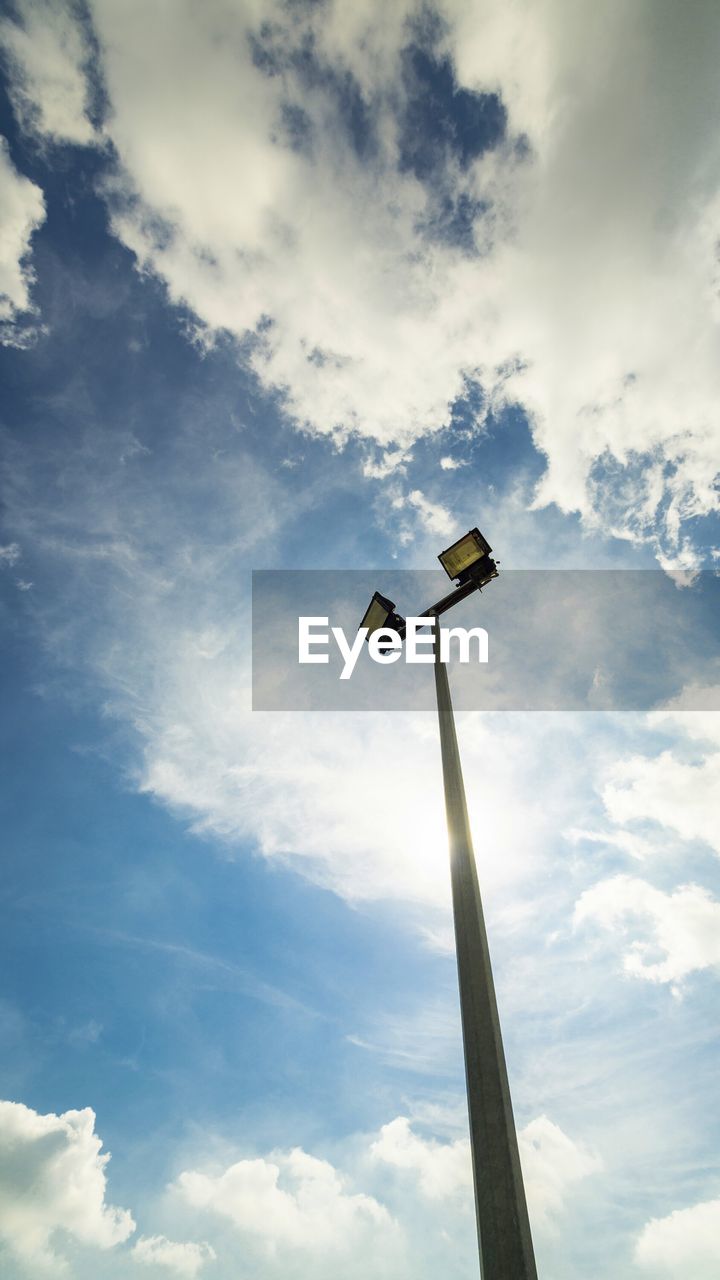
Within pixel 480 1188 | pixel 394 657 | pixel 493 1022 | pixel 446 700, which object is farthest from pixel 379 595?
pixel 480 1188

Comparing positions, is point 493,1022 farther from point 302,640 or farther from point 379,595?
point 302,640

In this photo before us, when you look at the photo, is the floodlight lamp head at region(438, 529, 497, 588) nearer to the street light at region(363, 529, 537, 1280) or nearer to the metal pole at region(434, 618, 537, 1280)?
the street light at region(363, 529, 537, 1280)

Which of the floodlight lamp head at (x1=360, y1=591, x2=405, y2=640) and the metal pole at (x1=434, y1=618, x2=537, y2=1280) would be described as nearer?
the metal pole at (x1=434, y1=618, x2=537, y2=1280)

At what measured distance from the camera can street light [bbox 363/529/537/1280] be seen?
3105 millimetres

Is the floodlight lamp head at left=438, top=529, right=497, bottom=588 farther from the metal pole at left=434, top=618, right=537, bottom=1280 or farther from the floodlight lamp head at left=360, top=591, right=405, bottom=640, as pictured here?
the metal pole at left=434, top=618, right=537, bottom=1280

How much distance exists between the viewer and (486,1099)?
3.52m

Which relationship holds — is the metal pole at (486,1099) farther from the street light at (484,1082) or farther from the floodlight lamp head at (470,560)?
the floodlight lamp head at (470,560)

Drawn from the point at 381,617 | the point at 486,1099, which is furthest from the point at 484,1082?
the point at 381,617

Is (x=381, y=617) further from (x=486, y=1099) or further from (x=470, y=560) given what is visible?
(x=486, y=1099)

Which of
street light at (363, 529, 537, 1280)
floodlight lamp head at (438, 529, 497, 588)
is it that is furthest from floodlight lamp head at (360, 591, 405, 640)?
street light at (363, 529, 537, 1280)

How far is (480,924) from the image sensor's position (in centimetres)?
430

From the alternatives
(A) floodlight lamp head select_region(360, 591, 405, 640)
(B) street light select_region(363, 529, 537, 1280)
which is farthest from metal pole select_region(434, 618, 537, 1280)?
(A) floodlight lamp head select_region(360, 591, 405, 640)

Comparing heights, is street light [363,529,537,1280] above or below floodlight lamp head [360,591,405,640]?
below

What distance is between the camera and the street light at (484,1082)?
122 inches
